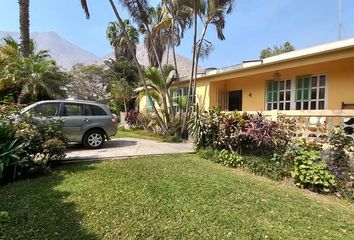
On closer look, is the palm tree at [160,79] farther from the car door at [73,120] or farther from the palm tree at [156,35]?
the car door at [73,120]

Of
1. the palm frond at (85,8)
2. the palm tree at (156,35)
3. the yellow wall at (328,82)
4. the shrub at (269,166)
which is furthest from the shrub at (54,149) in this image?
the yellow wall at (328,82)

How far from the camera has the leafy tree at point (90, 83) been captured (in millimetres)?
30453

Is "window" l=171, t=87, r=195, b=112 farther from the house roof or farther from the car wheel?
the car wheel

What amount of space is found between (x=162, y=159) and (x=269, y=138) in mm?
3263

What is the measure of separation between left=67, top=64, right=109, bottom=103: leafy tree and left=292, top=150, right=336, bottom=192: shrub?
25.9 metres

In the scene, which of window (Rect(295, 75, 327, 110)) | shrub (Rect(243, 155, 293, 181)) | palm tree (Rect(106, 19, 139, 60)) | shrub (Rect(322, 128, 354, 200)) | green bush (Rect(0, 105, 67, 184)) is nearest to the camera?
shrub (Rect(322, 128, 354, 200))

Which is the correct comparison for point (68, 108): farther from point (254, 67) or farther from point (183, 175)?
point (254, 67)

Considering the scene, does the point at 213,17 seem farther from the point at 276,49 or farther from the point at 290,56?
the point at 276,49

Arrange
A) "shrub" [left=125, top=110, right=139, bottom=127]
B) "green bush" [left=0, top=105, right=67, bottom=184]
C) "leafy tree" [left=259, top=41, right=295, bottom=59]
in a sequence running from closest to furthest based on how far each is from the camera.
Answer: "green bush" [left=0, top=105, right=67, bottom=184] < "shrub" [left=125, top=110, right=139, bottom=127] < "leafy tree" [left=259, top=41, right=295, bottom=59]

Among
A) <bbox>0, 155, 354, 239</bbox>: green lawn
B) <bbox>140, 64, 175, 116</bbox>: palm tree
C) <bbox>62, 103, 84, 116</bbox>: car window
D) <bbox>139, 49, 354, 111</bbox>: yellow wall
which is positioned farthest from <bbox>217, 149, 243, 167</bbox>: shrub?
<bbox>140, 64, 175, 116</bbox>: palm tree

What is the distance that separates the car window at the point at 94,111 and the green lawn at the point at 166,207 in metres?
3.58

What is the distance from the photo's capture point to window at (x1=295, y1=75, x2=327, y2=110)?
1088 centimetres

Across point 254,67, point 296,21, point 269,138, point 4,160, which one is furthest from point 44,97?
point 296,21

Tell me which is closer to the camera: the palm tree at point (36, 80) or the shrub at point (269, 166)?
the shrub at point (269, 166)
